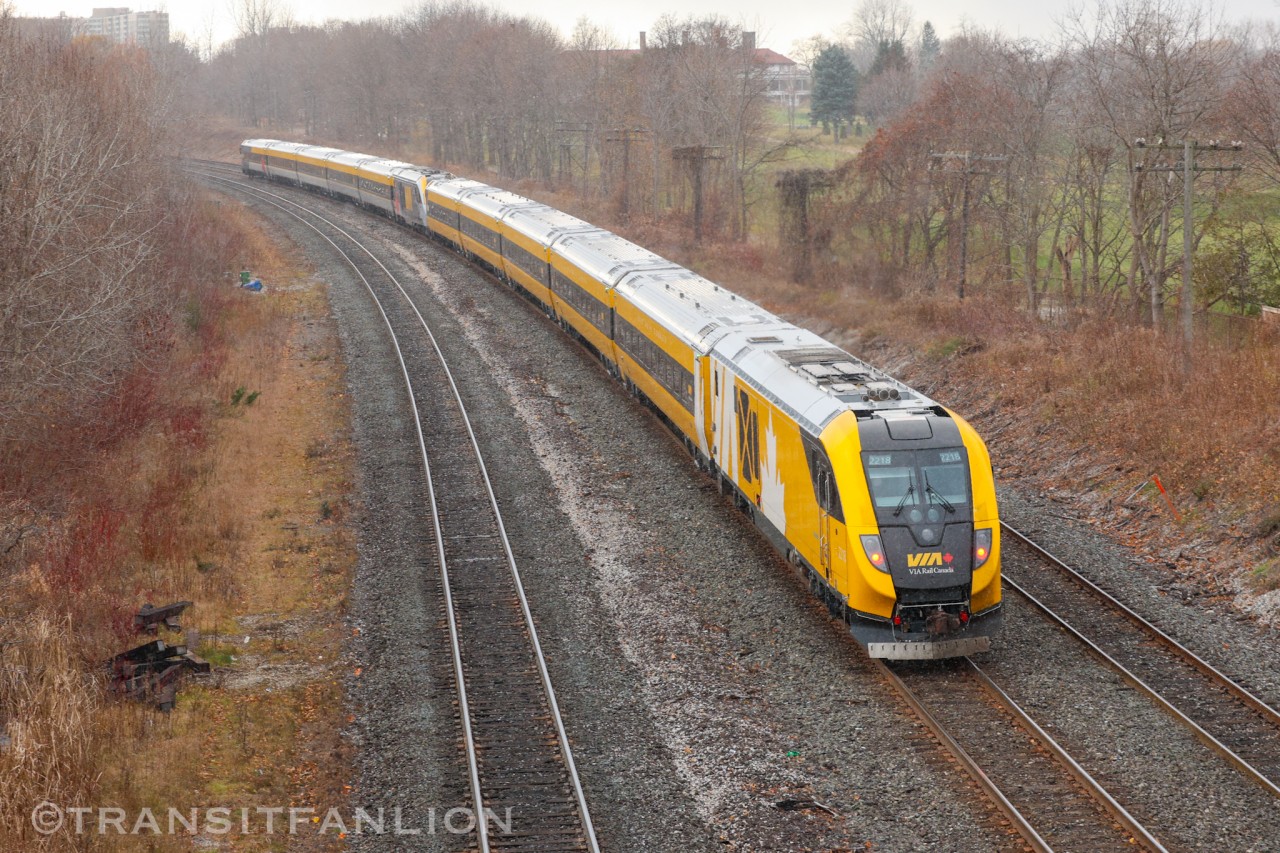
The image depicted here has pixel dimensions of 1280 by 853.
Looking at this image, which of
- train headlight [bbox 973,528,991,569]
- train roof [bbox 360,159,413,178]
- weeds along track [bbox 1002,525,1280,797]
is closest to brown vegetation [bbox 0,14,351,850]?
train headlight [bbox 973,528,991,569]

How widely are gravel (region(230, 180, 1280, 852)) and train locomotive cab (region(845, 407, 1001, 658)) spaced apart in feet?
2.55

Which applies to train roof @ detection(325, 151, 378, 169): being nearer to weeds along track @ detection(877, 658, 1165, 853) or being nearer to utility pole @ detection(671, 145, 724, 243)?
utility pole @ detection(671, 145, 724, 243)

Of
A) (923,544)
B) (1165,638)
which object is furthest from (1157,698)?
(923,544)

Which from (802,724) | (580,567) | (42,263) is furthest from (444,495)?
(802,724)

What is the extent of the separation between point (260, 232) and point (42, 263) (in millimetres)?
31091

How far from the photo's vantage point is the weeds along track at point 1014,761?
11.3 m

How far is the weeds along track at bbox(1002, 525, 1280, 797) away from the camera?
42.4 feet

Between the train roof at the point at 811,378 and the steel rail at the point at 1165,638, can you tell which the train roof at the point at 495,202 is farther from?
the steel rail at the point at 1165,638

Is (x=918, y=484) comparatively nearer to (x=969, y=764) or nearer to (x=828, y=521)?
(x=828, y=521)

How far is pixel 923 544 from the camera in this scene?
47.6 feet

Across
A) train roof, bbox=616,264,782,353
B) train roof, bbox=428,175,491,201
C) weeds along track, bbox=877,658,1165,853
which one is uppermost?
train roof, bbox=428,175,491,201

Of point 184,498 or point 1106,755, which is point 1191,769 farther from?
point 184,498

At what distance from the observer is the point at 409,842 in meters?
11.6

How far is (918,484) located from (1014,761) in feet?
11.8
